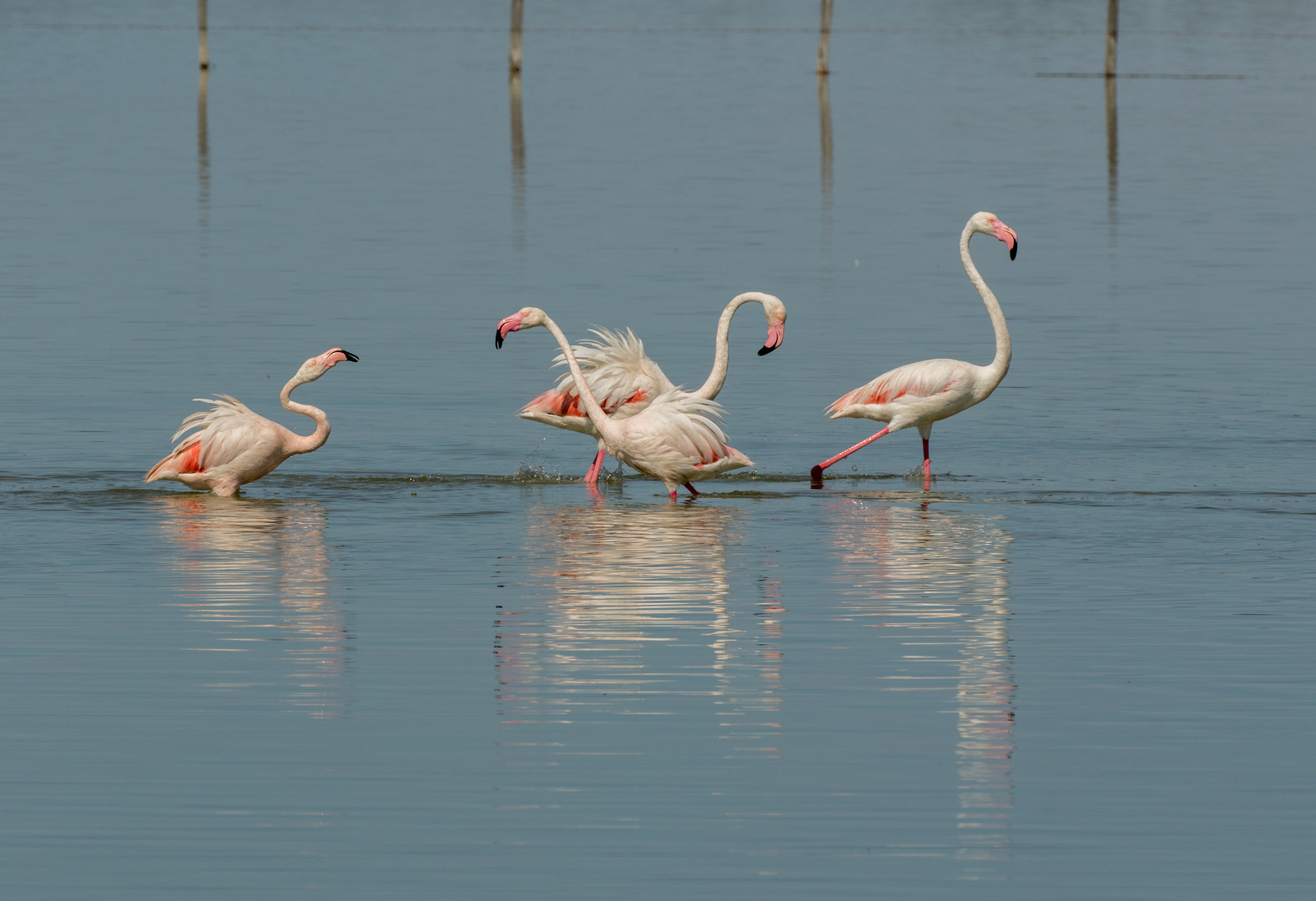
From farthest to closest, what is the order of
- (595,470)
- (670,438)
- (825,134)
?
(825,134), (595,470), (670,438)

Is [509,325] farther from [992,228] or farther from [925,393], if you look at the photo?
[992,228]

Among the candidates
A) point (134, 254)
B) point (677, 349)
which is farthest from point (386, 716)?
point (134, 254)

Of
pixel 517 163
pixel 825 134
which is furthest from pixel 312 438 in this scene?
pixel 825 134

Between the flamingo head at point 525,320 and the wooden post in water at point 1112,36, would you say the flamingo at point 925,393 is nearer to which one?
the flamingo head at point 525,320

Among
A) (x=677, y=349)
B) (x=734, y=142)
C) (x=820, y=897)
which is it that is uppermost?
(x=734, y=142)

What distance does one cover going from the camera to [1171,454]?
14852mm

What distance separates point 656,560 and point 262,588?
2049mm

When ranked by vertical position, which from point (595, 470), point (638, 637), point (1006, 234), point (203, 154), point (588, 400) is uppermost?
point (203, 154)

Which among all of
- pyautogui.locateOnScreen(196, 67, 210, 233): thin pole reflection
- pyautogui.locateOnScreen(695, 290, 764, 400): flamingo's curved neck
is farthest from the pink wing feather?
pyautogui.locateOnScreen(196, 67, 210, 233): thin pole reflection

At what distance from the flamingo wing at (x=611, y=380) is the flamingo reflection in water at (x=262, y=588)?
212 centimetres

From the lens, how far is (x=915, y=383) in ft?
46.9

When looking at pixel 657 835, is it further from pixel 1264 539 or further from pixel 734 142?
pixel 734 142

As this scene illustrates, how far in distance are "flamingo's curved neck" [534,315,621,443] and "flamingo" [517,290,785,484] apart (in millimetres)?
324

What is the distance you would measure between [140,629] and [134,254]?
17426 millimetres
